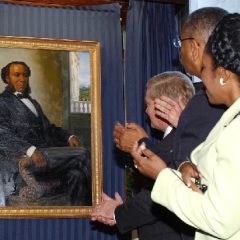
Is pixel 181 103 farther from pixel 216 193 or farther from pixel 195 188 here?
pixel 216 193

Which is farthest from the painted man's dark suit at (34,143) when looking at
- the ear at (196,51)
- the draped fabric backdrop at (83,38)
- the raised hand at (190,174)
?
the raised hand at (190,174)

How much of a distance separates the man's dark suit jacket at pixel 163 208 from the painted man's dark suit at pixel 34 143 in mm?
1571

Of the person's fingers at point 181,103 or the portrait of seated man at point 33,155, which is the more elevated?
the person's fingers at point 181,103

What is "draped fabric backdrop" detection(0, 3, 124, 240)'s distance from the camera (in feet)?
14.6

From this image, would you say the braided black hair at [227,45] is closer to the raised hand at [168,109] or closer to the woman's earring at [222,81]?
the woman's earring at [222,81]

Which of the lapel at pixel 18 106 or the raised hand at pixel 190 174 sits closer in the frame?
the raised hand at pixel 190 174

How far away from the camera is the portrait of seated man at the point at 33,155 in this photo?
4.40m

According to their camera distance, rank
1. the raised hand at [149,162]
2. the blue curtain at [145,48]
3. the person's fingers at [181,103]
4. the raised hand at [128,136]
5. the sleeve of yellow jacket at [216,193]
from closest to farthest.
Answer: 1. the sleeve of yellow jacket at [216,193]
2. the raised hand at [149,162]
3. the raised hand at [128,136]
4. the person's fingers at [181,103]
5. the blue curtain at [145,48]

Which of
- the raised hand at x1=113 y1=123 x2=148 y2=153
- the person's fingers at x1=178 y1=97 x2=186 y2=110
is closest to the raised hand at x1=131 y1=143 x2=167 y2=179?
the raised hand at x1=113 y1=123 x2=148 y2=153

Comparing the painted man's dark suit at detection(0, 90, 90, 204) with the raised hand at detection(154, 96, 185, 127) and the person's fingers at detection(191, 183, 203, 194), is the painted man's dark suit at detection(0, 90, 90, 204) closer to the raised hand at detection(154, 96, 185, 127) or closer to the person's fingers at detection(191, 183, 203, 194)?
the raised hand at detection(154, 96, 185, 127)

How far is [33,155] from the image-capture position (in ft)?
14.6

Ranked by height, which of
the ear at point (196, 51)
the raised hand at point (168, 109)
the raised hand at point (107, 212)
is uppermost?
the ear at point (196, 51)

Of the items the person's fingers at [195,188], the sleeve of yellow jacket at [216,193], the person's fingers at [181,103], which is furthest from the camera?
the person's fingers at [181,103]

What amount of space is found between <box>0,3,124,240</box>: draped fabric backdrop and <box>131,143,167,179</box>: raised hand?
272 centimetres
